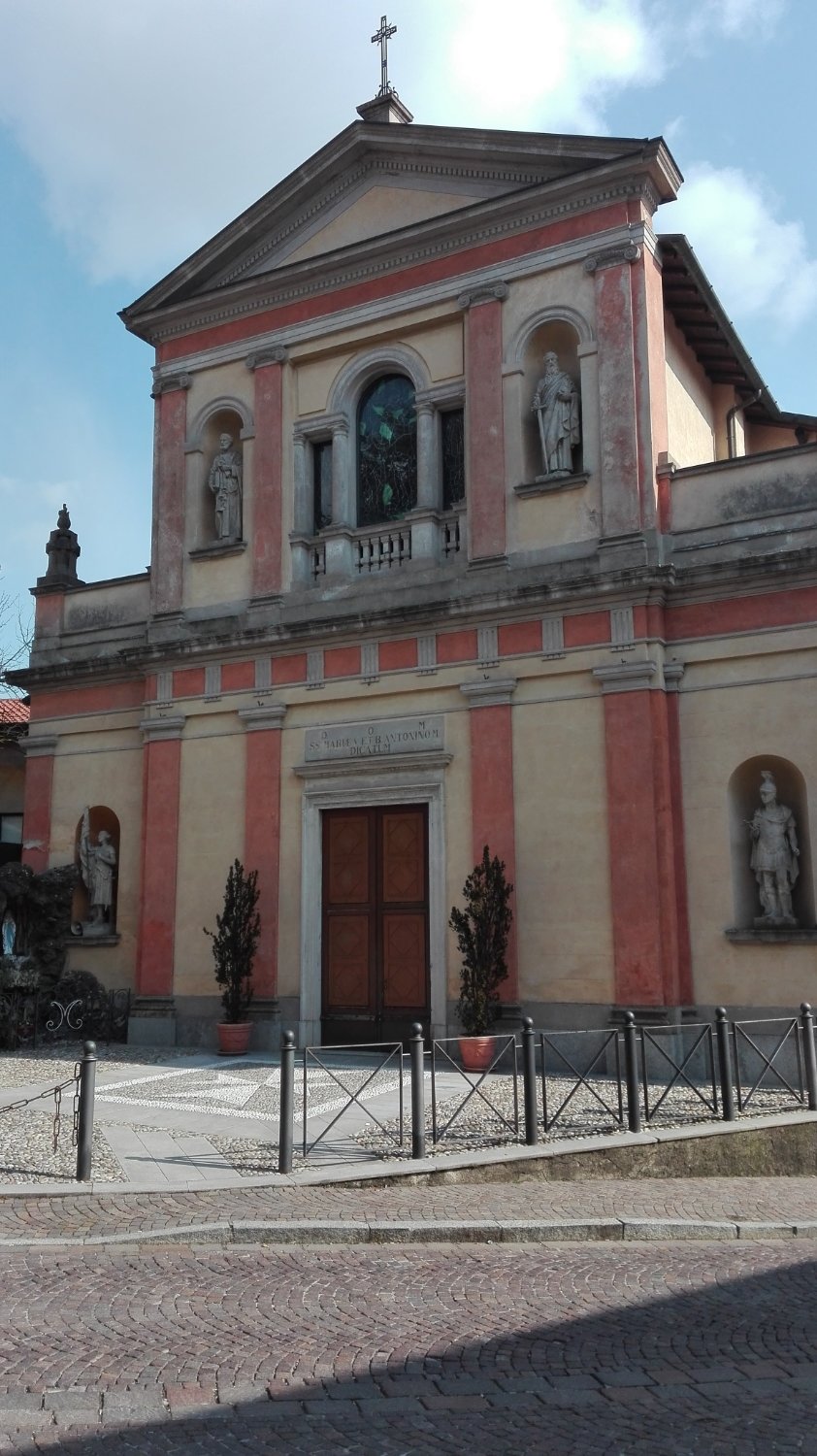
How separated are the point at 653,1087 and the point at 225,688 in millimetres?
8362

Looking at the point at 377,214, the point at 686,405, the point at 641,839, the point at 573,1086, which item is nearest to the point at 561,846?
the point at 641,839

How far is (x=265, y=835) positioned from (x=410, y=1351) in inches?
439

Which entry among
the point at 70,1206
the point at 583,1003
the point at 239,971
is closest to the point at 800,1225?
the point at 70,1206

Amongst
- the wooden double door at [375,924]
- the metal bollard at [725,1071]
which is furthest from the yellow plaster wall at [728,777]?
the wooden double door at [375,924]

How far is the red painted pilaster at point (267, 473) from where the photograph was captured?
1698 centimetres

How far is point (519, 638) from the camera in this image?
14828 millimetres

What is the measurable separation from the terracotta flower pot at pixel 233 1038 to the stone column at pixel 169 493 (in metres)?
6.26

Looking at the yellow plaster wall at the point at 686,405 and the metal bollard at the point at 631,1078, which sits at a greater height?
the yellow plaster wall at the point at 686,405

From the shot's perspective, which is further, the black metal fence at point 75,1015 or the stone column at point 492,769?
the black metal fence at point 75,1015

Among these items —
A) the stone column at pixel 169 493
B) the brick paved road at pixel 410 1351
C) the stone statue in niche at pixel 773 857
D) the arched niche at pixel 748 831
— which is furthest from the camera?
the stone column at pixel 169 493

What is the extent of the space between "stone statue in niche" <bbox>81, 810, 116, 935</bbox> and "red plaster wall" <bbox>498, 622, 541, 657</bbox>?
717cm

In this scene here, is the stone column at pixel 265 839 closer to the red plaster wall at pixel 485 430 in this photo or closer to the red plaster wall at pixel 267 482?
the red plaster wall at pixel 267 482

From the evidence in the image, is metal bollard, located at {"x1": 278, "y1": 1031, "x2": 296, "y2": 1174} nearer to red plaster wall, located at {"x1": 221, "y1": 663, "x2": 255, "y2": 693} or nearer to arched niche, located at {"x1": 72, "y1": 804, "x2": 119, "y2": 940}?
red plaster wall, located at {"x1": 221, "y1": 663, "x2": 255, "y2": 693}

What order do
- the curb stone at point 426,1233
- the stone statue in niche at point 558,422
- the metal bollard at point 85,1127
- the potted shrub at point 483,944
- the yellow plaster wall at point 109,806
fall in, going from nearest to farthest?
the curb stone at point 426,1233, the metal bollard at point 85,1127, the potted shrub at point 483,944, the stone statue in niche at point 558,422, the yellow plaster wall at point 109,806
